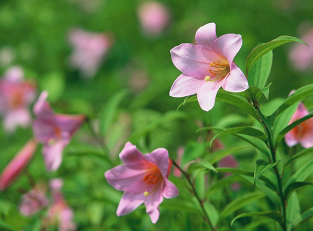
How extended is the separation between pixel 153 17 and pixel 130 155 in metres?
2.86

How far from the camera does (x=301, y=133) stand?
101cm

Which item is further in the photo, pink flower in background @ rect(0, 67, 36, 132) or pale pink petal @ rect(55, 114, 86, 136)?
pink flower in background @ rect(0, 67, 36, 132)

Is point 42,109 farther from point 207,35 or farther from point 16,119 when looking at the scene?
point 16,119

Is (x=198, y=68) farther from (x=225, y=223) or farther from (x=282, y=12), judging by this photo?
(x=282, y=12)

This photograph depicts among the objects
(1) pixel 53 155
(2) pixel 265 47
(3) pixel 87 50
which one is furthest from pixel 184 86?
(3) pixel 87 50

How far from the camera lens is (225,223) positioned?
1132 millimetres

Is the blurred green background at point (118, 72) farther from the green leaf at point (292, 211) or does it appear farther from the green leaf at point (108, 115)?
the green leaf at point (292, 211)

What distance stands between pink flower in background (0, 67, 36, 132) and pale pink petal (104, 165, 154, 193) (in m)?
1.16

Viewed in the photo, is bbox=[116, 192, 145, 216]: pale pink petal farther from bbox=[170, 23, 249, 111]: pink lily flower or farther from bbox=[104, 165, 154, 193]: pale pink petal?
bbox=[170, 23, 249, 111]: pink lily flower

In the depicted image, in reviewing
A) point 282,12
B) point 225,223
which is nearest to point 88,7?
point 282,12

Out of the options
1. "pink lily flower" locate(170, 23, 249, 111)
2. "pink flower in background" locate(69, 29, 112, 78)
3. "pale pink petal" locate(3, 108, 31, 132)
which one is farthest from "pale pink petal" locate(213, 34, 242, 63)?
"pink flower in background" locate(69, 29, 112, 78)

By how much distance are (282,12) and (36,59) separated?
1.88 m

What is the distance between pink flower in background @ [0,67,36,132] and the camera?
205 centimetres

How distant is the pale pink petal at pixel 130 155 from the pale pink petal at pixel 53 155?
1.36 feet
